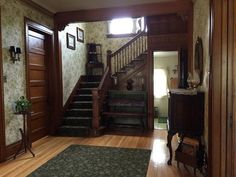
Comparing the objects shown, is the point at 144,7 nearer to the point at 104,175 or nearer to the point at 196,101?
the point at 196,101

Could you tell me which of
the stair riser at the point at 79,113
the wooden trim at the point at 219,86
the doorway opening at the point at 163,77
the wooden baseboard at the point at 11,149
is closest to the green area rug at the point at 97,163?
the wooden baseboard at the point at 11,149

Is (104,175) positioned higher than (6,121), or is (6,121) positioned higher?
(6,121)

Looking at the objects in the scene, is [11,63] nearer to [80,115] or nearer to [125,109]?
[80,115]

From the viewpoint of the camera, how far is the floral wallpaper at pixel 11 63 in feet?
11.5

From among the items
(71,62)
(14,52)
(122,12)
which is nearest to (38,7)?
(14,52)

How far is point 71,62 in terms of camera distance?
612 centimetres

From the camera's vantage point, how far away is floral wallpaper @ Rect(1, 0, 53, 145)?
3.51m

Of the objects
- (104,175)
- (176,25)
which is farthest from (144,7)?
(104,175)

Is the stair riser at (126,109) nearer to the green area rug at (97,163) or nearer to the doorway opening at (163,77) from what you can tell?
the green area rug at (97,163)

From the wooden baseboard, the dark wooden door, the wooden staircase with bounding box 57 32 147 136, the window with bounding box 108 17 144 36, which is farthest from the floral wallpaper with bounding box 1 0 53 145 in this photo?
the window with bounding box 108 17 144 36

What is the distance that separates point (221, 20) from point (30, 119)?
369 cm

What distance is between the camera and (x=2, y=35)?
3443mm

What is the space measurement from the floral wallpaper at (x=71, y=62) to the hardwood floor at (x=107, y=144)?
1510 mm

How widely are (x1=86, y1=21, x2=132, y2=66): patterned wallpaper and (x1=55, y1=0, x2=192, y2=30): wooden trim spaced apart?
2.50m
